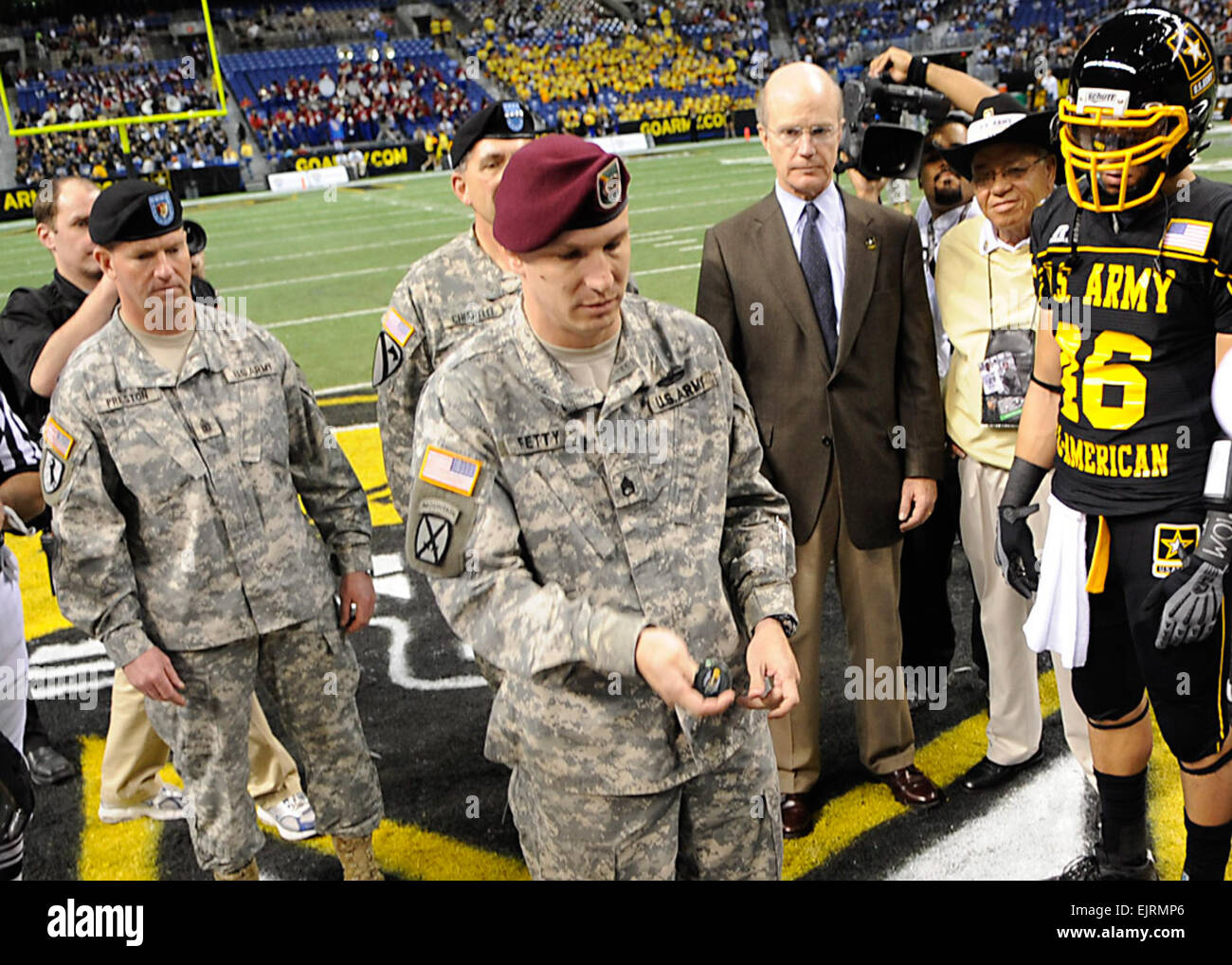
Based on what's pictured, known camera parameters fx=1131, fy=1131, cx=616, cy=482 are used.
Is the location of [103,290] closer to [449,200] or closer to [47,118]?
[449,200]

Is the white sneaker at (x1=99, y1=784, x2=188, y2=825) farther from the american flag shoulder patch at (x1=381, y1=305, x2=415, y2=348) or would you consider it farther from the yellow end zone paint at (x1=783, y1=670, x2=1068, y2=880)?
the yellow end zone paint at (x1=783, y1=670, x2=1068, y2=880)

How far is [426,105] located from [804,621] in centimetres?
3178

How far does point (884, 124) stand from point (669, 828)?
2751mm

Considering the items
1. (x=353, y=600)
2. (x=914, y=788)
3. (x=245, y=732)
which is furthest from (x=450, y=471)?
(x=914, y=788)

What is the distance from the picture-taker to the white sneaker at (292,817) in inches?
147

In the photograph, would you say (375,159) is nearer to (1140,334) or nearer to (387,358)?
(387,358)

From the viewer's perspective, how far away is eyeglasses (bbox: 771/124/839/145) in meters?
3.29

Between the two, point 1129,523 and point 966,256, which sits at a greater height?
point 966,256

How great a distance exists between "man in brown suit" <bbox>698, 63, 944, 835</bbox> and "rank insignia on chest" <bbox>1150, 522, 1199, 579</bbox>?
0.93 meters

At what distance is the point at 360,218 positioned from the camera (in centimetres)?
1984

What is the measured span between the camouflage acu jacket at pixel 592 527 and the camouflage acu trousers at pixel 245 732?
1.15 meters

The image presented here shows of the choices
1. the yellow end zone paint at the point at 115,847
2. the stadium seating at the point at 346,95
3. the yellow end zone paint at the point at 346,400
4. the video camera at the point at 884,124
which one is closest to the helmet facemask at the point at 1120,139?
the video camera at the point at 884,124

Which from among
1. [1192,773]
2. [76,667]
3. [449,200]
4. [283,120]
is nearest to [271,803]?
[76,667]

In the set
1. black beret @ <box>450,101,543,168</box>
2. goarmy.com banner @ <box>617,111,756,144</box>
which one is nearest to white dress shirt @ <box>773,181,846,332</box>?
black beret @ <box>450,101,543,168</box>
